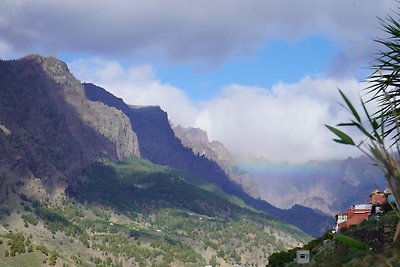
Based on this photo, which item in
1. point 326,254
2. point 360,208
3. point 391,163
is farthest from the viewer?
point 360,208

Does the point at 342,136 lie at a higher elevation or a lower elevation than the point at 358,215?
lower

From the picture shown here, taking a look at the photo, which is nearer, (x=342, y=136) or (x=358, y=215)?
(x=342, y=136)

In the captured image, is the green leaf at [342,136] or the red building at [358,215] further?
the red building at [358,215]

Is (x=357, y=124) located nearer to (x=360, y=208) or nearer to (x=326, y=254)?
(x=326, y=254)

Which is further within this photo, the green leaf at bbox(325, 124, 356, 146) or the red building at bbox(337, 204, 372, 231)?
the red building at bbox(337, 204, 372, 231)

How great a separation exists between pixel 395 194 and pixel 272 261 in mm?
79687

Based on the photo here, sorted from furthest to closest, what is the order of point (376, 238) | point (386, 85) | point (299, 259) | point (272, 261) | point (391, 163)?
point (272, 261)
point (299, 259)
point (376, 238)
point (386, 85)
point (391, 163)

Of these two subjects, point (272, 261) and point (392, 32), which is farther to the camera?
point (272, 261)

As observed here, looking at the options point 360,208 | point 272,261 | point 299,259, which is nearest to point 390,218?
point 299,259

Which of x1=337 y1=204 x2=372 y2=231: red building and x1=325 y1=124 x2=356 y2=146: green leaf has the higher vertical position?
x1=337 y1=204 x2=372 y2=231: red building

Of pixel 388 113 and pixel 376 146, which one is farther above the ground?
pixel 388 113

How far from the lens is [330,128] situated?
21.4 feet

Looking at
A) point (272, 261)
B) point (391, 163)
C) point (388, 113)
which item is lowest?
point (272, 261)

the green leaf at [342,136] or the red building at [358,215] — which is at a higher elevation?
the red building at [358,215]
